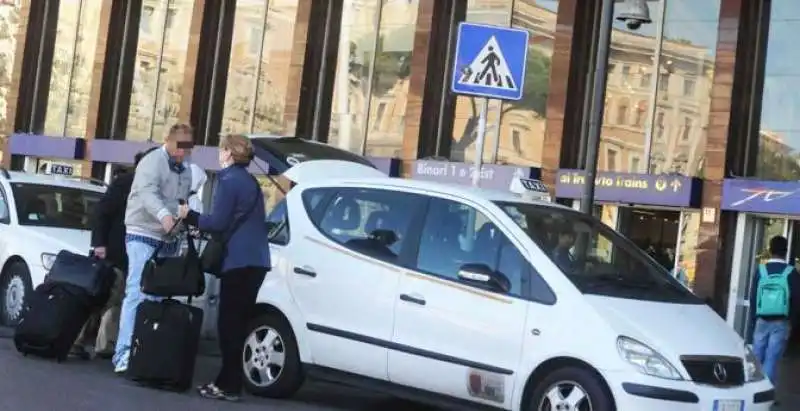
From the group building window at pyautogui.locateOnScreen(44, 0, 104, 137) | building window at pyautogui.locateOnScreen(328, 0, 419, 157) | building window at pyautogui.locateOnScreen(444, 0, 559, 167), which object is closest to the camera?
building window at pyautogui.locateOnScreen(444, 0, 559, 167)

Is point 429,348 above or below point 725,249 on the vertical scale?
below

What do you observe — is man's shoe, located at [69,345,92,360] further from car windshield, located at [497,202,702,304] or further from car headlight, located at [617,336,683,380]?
car headlight, located at [617,336,683,380]

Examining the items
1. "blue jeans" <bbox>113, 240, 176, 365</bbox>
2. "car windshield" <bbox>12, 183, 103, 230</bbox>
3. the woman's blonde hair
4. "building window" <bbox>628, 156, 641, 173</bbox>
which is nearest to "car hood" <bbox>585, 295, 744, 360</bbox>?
the woman's blonde hair

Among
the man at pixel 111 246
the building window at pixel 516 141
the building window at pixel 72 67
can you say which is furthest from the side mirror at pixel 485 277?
the building window at pixel 72 67

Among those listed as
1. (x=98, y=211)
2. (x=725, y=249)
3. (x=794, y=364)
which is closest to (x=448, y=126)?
(x=725, y=249)

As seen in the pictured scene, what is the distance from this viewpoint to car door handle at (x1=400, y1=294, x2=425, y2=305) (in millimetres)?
7730

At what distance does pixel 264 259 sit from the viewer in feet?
26.1

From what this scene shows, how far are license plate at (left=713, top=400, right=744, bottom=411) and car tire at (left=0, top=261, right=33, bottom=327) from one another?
6.63 metres

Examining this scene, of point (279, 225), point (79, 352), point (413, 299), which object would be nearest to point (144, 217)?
point (279, 225)

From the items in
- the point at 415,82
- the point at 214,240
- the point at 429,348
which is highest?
the point at 415,82

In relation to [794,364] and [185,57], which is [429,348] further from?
[185,57]

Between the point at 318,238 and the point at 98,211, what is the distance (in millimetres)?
1987

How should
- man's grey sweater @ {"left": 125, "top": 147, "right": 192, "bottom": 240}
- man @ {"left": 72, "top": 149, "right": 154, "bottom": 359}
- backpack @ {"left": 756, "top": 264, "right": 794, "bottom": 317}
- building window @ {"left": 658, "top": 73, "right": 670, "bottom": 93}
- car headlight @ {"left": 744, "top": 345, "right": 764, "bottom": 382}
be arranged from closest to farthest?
car headlight @ {"left": 744, "top": 345, "right": 764, "bottom": 382} < man's grey sweater @ {"left": 125, "top": 147, "right": 192, "bottom": 240} < man @ {"left": 72, "top": 149, "right": 154, "bottom": 359} < backpack @ {"left": 756, "top": 264, "right": 794, "bottom": 317} < building window @ {"left": 658, "top": 73, "right": 670, "bottom": 93}

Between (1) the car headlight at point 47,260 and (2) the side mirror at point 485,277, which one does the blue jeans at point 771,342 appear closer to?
(2) the side mirror at point 485,277
